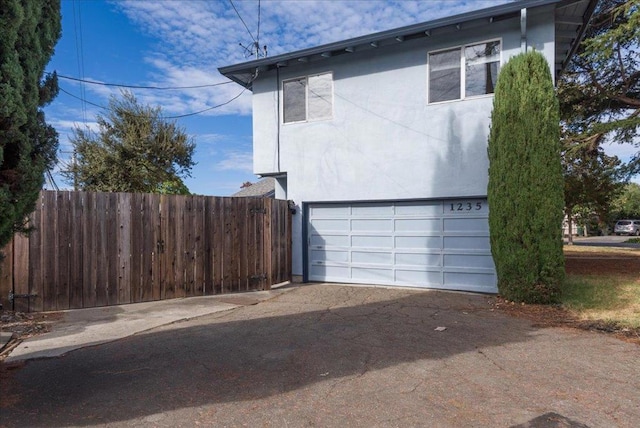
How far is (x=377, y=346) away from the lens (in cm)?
517

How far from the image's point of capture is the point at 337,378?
162 inches

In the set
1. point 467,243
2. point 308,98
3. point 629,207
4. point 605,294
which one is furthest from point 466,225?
point 629,207

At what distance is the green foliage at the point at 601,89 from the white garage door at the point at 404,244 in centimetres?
525

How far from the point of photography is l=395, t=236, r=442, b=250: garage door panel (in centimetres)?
936

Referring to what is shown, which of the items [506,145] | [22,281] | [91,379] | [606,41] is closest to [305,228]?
[506,145]

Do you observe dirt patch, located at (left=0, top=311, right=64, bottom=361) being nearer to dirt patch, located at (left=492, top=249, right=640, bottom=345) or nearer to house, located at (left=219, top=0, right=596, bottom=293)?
house, located at (left=219, top=0, right=596, bottom=293)

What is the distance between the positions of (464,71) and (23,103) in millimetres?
8353

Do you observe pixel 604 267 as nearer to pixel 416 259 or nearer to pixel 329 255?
pixel 416 259

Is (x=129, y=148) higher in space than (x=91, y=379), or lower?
higher

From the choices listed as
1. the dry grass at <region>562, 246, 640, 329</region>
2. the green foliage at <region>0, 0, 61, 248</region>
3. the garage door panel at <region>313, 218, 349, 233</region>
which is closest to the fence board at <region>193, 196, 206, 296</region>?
the garage door panel at <region>313, 218, 349, 233</region>

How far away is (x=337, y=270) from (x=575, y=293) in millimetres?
5189

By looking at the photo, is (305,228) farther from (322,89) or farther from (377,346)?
(377,346)

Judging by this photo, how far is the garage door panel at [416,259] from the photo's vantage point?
9.37 meters

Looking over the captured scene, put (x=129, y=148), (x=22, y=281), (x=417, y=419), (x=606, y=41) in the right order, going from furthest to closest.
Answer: (x=129, y=148), (x=606, y=41), (x=22, y=281), (x=417, y=419)
